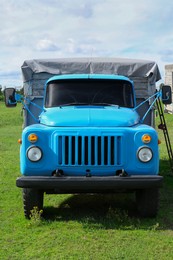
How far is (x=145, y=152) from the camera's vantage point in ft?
18.4

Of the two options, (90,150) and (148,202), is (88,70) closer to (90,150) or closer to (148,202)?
(90,150)

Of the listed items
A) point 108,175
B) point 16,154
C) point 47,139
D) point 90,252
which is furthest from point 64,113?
point 16,154

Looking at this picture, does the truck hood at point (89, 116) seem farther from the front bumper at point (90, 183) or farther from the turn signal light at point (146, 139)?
the front bumper at point (90, 183)

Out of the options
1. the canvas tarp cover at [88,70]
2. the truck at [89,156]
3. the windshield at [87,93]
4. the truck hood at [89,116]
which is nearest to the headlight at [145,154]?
the truck at [89,156]

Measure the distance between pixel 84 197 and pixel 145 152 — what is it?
2.24 m

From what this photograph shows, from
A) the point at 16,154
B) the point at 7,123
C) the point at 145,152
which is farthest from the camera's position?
the point at 7,123

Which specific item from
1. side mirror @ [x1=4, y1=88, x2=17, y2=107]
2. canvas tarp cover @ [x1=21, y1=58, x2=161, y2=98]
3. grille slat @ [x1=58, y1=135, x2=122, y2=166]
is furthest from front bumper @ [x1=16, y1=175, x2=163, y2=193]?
canvas tarp cover @ [x1=21, y1=58, x2=161, y2=98]

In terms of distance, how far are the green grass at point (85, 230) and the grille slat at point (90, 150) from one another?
857mm

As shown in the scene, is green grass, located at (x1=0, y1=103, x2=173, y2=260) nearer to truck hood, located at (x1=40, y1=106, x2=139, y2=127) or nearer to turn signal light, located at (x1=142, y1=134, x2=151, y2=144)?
turn signal light, located at (x1=142, y1=134, x2=151, y2=144)

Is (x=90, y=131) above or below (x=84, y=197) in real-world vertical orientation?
above

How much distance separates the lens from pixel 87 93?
6906mm

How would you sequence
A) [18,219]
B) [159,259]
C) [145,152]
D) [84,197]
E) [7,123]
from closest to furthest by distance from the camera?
[159,259] → [145,152] → [18,219] → [84,197] → [7,123]

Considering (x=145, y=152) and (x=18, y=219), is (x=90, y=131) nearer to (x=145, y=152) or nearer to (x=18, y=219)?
(x=145, y=152)

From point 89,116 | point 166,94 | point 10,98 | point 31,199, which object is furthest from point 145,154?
point 10,98
